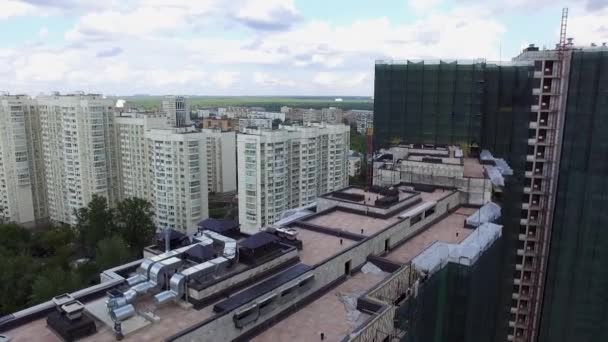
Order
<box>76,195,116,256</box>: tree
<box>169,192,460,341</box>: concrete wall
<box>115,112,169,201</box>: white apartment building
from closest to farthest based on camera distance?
<box>169,192,460,341</box>: concrete wall, <box>76,195,116,256</box>: tree, <box>115,112,169,201</box>: white apartment building

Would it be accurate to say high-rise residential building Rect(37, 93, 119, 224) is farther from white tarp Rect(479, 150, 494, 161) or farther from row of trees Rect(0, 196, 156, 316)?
white tarp Rect(479, 150, 494, 161)

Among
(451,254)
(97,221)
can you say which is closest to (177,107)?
(97,221)

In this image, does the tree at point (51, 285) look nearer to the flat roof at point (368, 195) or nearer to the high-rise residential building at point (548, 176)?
the flat roof at point (368, 195)

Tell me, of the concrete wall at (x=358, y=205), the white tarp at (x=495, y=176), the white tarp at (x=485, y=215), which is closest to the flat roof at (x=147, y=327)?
the concrete wall at (x=358, y=205)

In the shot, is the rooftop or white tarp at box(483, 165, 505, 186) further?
white tarp at box(483, 165, 505, 186)

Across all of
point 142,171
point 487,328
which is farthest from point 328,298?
point 142,171

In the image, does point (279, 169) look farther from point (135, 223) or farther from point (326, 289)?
point (326, 289)

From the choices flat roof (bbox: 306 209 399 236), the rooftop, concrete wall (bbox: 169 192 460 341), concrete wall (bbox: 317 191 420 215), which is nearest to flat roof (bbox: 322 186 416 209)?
the rooftop
